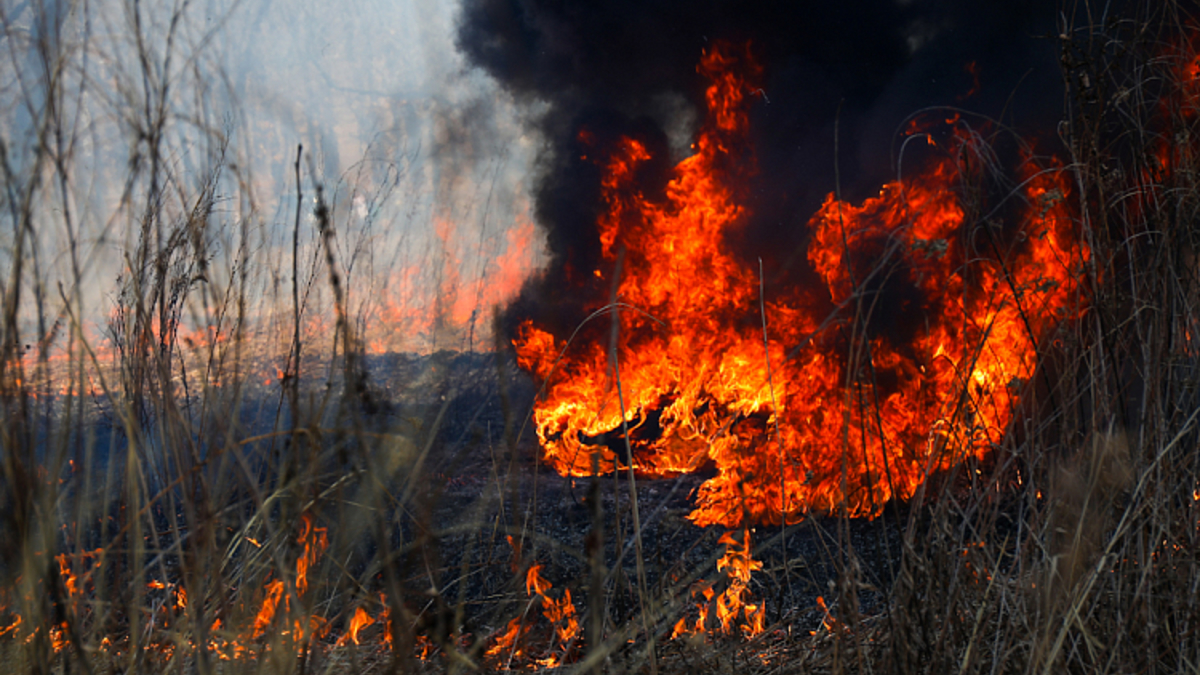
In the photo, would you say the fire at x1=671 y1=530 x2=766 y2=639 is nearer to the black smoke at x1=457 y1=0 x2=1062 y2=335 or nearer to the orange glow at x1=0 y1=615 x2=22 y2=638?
the orange glow at x1=0 y1=615 x2=22 y2=638

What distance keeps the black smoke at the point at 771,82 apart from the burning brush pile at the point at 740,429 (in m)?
0.03

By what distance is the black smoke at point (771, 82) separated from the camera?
13.9 feet

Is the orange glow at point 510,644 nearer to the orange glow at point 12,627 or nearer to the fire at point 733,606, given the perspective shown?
the fire at point 733,606

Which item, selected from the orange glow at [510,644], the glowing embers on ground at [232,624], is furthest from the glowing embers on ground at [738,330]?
the glowing embers on ground at [232,624]

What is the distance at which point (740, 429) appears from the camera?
4.51m

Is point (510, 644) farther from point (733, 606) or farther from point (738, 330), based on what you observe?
point (738, 330)

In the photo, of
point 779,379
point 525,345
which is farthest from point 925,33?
point 525,345

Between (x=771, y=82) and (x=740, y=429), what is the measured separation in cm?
254

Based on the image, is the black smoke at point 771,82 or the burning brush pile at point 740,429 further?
the black smoke at point 771,82

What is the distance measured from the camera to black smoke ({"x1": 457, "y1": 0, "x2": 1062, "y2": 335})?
13.9 feet

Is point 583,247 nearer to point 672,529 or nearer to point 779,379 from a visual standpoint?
point 779,379

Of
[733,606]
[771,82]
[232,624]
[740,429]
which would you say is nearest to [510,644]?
[232,624]

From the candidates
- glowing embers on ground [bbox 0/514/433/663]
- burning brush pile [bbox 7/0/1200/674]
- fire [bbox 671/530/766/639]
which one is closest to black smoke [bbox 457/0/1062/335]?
burning brush pile [bbox 7/0/1200/674]

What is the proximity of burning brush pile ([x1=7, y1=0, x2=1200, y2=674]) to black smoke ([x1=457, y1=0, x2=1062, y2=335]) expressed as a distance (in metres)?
→ 0.03
